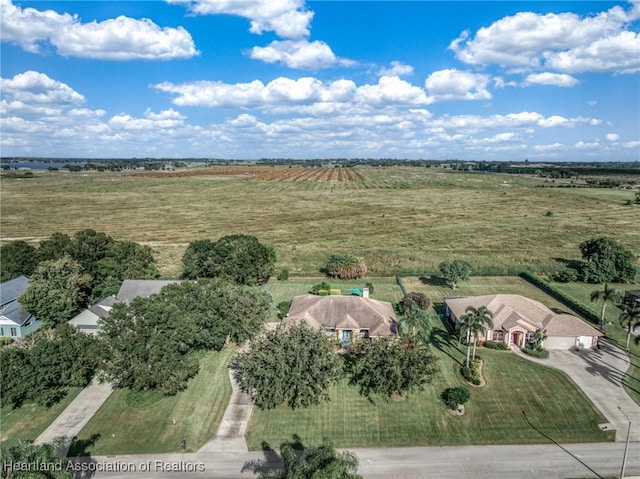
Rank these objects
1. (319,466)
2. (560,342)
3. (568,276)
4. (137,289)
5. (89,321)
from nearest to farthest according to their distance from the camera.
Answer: (319,466) → (560,342) → (89,321) → (137,289) → (568,276)

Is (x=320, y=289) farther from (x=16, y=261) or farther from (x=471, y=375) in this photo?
(x=16, y=261)

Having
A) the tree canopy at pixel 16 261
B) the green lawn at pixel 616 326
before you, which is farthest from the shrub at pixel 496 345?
the tree canopy at pixel 16 261

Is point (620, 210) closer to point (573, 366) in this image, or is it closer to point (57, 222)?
point (573, 366)

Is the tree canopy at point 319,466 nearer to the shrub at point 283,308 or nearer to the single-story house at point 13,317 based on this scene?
the shrub at point 283,308

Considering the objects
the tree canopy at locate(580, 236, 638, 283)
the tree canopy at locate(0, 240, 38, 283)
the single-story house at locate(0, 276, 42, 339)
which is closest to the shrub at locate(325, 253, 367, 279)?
the tree canopy at locate(580, 236, 638, 283)

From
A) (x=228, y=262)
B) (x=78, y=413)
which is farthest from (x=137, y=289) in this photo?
(x=78, y=413)
